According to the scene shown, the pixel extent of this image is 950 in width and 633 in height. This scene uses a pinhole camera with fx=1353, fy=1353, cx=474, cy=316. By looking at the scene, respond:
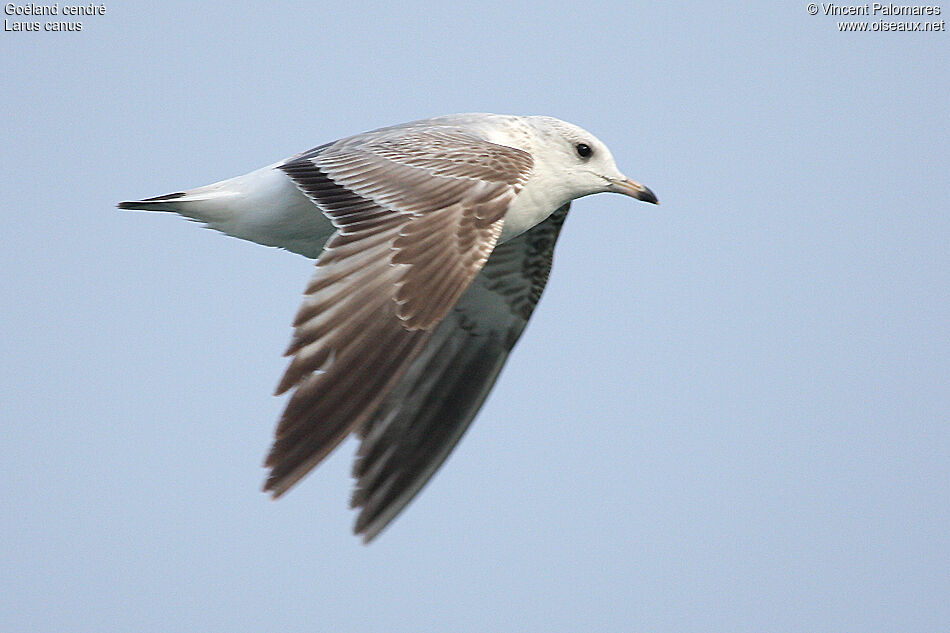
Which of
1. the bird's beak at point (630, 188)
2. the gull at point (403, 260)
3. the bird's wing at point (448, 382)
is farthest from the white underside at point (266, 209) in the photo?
the bird's wing at point (448, 382)

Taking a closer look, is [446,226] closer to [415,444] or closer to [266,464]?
[266,464]

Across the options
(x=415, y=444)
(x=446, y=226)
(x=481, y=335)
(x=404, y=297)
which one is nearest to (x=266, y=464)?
(x=404, y=297)

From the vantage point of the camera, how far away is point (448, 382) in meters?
10.5

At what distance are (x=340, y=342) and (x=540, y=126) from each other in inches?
124

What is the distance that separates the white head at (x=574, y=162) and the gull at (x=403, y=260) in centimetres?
1

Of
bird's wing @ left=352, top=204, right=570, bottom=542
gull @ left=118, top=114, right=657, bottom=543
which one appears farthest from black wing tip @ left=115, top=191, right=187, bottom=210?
bird's wing @ left=352, top=204, right=570, bottom=542

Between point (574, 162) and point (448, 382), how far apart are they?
6.78 feet

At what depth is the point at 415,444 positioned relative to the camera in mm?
10055

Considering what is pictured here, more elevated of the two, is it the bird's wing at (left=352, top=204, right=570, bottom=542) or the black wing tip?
the black wing tip

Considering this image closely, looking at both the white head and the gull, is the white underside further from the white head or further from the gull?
the white head

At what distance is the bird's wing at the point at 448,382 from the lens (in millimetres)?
9773

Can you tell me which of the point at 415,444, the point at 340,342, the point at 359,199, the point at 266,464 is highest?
the point at 359,199

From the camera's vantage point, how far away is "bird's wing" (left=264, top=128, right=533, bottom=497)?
6.91m

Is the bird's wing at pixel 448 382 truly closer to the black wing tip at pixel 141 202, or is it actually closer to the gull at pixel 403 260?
the gull at pixel 403 260
